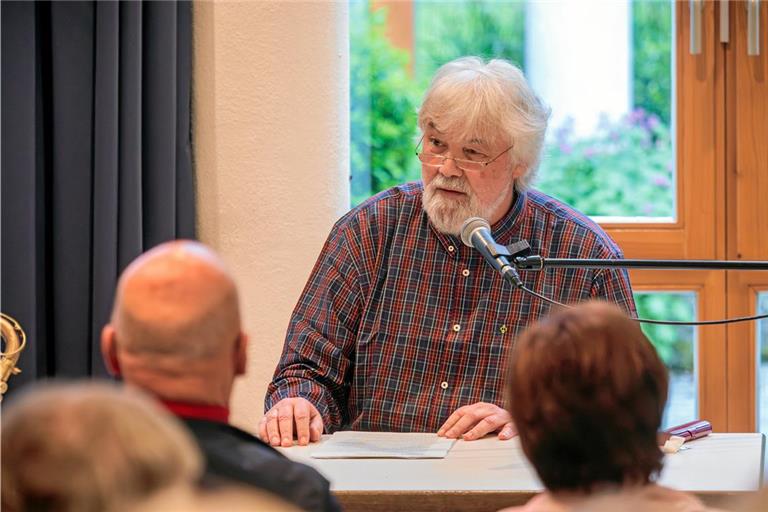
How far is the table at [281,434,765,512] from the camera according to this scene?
197 cm

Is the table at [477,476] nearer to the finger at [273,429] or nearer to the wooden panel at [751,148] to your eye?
the finger at [273,429]

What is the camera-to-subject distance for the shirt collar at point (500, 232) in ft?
9.45

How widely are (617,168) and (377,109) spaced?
785 millimetres

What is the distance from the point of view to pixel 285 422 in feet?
7.95

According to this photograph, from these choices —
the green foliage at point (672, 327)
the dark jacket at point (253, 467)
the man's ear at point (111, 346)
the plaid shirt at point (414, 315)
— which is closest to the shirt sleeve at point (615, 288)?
the plaid shirt at point (414, 315)

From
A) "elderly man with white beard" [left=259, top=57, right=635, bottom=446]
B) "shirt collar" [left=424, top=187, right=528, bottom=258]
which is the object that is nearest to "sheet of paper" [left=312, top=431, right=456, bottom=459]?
"elderly man with white beard" [left=259, top=57, right=635, bottom=446]

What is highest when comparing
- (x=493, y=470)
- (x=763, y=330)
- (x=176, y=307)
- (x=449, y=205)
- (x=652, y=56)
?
(x=652, y=56)

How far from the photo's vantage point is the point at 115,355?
4.88ft

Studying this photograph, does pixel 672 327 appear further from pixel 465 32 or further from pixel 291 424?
pixel 291 424

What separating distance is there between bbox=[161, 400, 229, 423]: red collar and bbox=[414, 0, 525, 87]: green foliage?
2482 mm

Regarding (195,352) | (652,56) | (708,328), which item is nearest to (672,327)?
(708,328)

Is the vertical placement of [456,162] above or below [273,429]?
above

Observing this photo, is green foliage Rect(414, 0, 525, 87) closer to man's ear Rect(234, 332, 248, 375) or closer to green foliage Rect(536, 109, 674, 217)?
green foliage Rect(536, 109, 674, 217)

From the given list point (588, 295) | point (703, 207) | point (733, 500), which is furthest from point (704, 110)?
point (733, 500)
